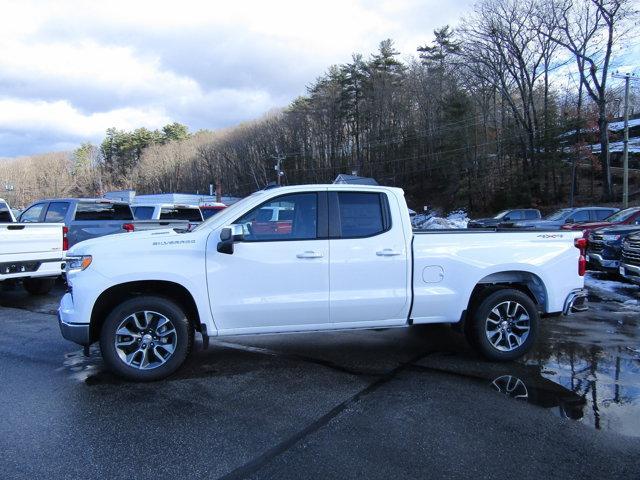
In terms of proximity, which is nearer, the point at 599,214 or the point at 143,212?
the point at 143,212

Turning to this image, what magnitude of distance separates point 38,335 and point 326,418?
4.79 metres

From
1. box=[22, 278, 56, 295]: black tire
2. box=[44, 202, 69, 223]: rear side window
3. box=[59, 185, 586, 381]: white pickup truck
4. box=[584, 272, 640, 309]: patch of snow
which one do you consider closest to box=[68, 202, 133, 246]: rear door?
box=[44, 202, 69, 223]: rear side window

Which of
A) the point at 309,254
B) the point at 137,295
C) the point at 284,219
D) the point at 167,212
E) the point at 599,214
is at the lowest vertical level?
the point at 137,295

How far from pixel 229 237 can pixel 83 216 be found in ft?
27.6

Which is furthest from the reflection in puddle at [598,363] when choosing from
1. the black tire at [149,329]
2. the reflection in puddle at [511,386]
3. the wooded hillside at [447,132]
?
the wooded hillside at [447,132]

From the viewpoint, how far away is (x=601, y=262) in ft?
40.0

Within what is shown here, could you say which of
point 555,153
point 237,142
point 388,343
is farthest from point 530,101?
point 237,142

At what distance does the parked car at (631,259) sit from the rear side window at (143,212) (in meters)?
12.0

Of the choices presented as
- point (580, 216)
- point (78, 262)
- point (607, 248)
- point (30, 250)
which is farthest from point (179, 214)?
point (580, 216)

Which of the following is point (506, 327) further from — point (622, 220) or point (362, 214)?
point (622, 220)

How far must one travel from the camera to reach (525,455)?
358 cm

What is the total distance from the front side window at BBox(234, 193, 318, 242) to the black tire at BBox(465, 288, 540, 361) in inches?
81.5

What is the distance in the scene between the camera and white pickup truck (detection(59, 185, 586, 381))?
496cm

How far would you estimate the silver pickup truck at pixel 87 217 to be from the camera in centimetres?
1150
